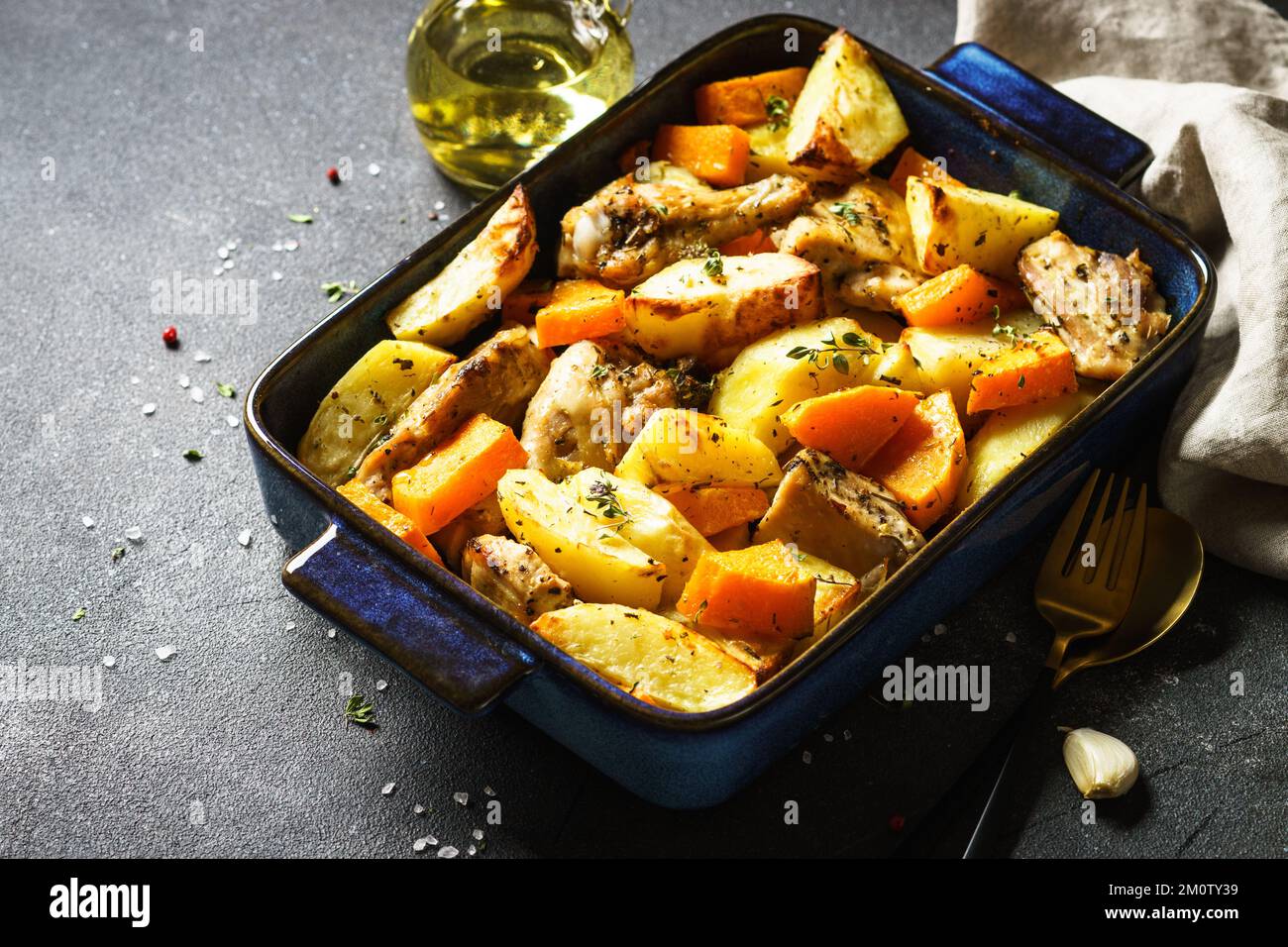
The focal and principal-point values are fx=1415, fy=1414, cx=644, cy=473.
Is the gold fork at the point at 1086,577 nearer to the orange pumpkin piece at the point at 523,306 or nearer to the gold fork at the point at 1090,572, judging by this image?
the gold fork at the point at 1090,572

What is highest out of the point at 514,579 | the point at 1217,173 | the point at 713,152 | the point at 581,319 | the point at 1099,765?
the point at 1217,173

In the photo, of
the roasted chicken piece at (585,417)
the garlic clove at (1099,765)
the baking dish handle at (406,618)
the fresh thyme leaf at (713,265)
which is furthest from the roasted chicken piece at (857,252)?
the baking dish handle at (406,618)

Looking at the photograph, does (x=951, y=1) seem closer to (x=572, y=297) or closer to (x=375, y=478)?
(x=572, y=297)

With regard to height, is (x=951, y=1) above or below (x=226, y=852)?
above

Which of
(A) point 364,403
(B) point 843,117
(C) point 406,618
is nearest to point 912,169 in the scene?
(B) point 843,117

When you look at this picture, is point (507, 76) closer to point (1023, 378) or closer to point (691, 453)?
point (691, 453)

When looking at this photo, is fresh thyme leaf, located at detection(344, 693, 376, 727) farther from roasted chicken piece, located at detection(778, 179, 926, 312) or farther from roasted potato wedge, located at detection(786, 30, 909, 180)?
roasted potato wedge, located at detection(786, 30, 909, 180)

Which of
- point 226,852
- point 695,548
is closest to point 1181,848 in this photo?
point 695,548
